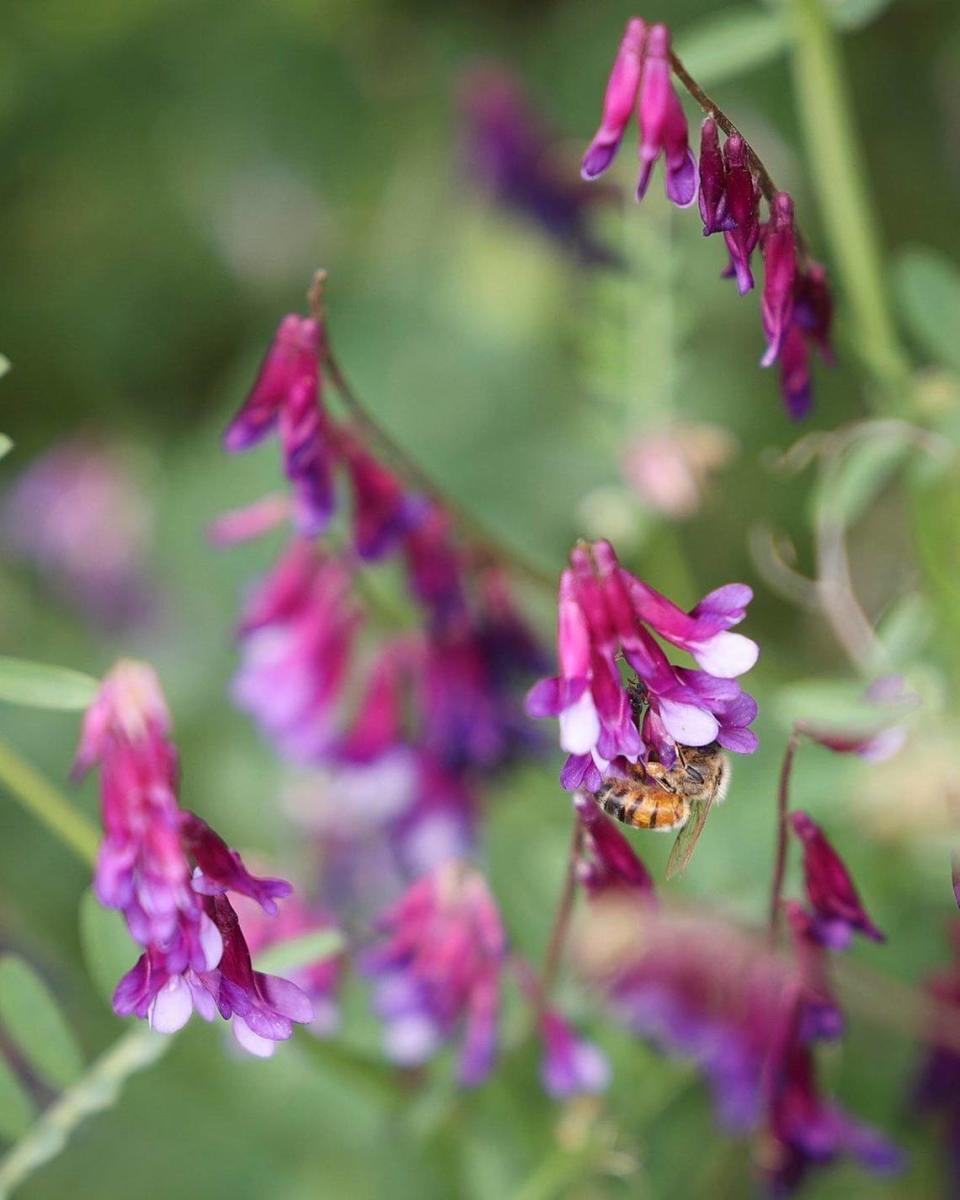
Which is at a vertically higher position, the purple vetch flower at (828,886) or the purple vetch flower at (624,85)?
the purple vetch flower at (624,85)

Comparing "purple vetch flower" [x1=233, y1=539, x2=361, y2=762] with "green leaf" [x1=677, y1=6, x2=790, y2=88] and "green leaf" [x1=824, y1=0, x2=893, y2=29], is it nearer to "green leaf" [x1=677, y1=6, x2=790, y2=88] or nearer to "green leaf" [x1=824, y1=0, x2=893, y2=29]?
"green leaf" [x1=677, y1=6, x2=790, y2=88]

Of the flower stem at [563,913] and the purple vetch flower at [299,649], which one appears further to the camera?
the purple vetch flower at [299,649]

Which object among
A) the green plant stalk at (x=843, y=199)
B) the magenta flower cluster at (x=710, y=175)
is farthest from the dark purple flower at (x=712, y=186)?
the green plant stalk at (x=843, y=199)

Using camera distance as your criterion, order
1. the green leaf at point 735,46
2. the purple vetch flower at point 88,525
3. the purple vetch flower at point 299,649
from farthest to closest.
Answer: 1. the purple vetch flower at point 88,525
2. the purple vetch flower at point 299,649
3. the green leaf at point 735,46

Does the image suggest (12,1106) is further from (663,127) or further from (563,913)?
(663,127)

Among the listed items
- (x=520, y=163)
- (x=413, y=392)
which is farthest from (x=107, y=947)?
(x=413, y=392)

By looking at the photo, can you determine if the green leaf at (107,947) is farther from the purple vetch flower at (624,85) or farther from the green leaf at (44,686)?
the purple vetch flower at (624,85)

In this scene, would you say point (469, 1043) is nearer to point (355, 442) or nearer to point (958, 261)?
point (355, 442)

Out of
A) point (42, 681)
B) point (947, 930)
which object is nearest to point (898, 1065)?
point (947, 930)

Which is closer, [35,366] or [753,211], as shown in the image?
[753,211]
